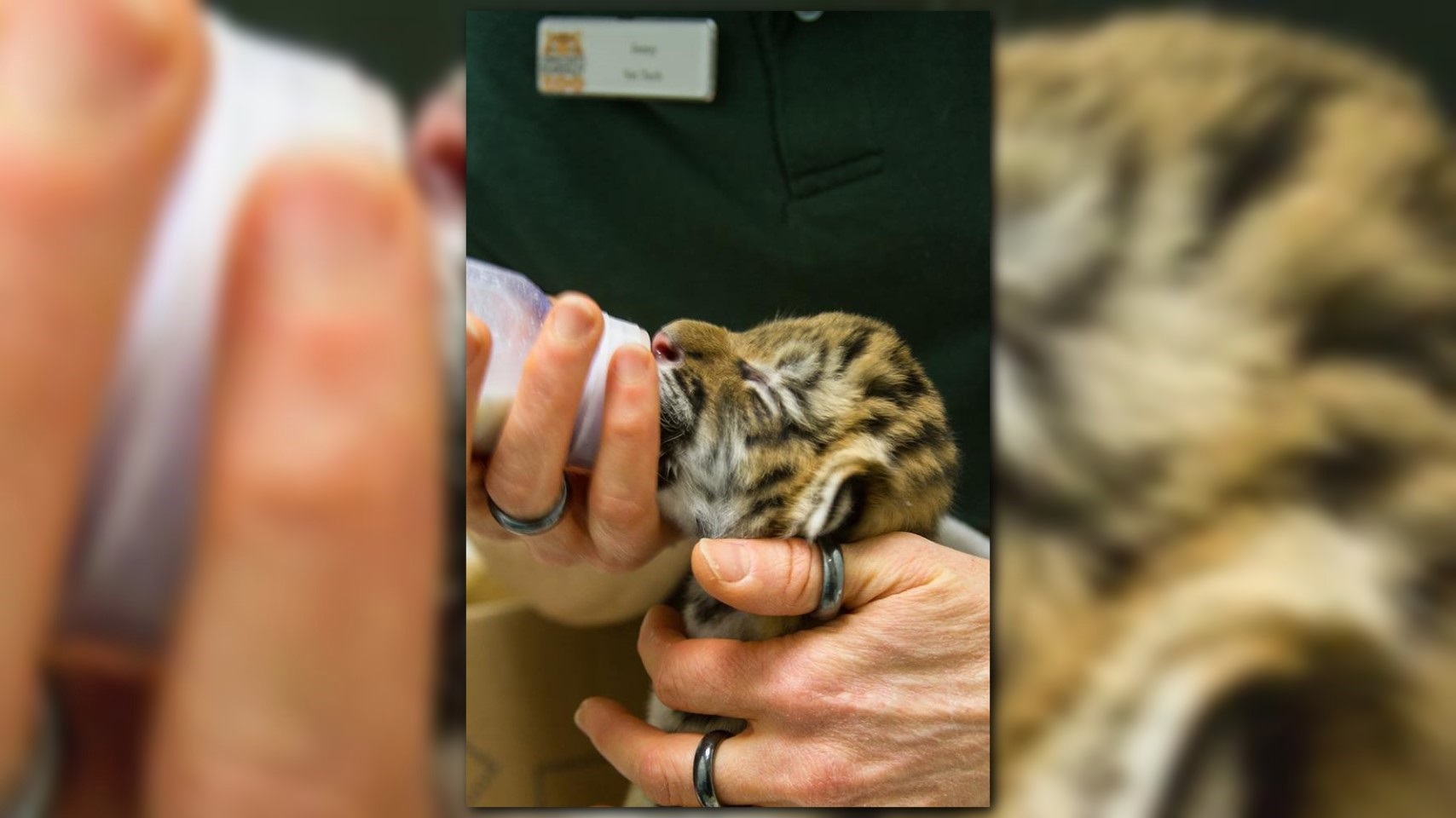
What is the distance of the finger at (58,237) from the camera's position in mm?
298

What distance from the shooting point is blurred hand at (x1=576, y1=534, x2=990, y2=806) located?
514 mm

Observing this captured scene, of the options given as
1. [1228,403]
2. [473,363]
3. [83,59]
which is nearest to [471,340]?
[473,363]

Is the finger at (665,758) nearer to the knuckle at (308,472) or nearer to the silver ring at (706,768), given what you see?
the silver ring at (706,768)

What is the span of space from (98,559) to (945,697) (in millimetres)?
396

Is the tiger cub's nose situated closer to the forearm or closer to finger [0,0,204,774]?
the forearm

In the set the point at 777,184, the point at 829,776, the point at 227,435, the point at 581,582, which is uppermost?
the point at 777,184

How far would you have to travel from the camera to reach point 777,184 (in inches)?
20.9

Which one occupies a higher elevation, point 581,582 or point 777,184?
point 777,184

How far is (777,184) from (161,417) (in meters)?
0.31

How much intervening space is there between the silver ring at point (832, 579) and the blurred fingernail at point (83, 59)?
0.35 meters

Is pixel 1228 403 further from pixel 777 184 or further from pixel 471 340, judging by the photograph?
pixel 471 340

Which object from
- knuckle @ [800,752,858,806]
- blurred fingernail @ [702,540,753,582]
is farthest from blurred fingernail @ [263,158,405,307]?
knuckle @ [800,752,858,806]

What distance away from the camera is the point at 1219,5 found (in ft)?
1.79

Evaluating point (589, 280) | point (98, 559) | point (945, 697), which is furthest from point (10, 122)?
point (945, 697)
